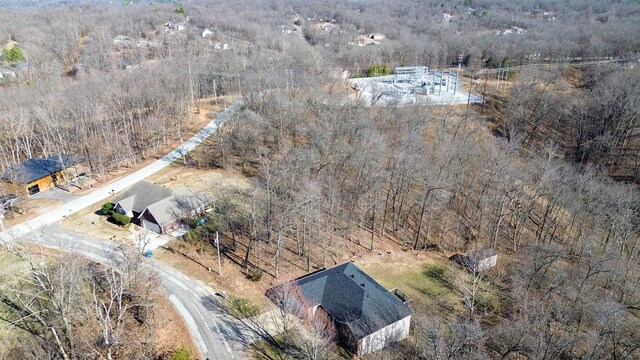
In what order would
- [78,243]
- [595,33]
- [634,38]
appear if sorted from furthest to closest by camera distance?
[595,33] → [634,38] → [78,243]

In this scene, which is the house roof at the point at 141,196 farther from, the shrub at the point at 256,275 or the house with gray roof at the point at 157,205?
the shrub at the point at 256,275

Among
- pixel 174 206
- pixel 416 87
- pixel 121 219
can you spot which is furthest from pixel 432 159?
pixel 416 87

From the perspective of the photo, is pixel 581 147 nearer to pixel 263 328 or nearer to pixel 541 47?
pixel 541 47

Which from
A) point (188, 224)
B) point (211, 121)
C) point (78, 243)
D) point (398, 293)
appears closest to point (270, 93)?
point (211, 121)

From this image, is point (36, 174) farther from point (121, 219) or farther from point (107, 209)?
point (121, 219)

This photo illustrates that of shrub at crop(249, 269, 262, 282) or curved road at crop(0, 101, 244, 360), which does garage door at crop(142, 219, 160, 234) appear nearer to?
curved road at crop(0, 101, 244, 360)

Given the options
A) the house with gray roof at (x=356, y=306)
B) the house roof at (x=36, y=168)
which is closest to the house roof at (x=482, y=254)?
the house with gray roof at (x=356, y=306)

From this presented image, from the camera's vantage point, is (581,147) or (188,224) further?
(581,147)

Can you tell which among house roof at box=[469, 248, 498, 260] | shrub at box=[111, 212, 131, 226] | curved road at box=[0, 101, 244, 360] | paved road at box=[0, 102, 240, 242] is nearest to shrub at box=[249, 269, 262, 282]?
curved road at box=[0, 101, 244, 360]
